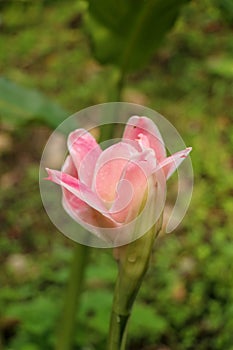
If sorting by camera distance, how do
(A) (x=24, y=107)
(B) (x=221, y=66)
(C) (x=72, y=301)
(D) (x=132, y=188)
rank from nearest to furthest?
1. (D) (x=132, y=188)
2. (C) (x=72, y=301)
3. (A) (x=24, y=107)
4. (B) (x=221, y=66)

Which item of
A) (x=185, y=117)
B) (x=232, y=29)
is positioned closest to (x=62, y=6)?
(x=232, y=29)

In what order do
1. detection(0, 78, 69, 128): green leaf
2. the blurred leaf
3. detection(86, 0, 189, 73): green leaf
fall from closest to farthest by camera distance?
detection(86, 0, 189, 73): green leaf
detection(0, 78, 69, 128): green leaf
the blurred leaf

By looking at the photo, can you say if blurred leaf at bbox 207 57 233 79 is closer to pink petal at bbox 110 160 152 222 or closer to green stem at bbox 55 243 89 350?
green stem at bbox 55 243 89 350

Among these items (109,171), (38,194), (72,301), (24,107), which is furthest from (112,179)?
(38,194)

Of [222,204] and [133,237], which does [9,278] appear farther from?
[133,237]

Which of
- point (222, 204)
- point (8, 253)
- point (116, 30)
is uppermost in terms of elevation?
point (116, 30)

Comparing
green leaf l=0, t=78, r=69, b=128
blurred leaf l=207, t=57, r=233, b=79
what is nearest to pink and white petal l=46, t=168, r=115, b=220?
green leaf l=0, t=78, r=69, b=128

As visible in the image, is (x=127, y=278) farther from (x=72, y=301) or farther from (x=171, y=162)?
(x=72, y=301)
